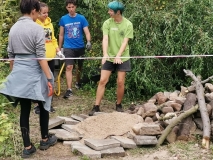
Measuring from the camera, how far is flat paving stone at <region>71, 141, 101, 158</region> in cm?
467

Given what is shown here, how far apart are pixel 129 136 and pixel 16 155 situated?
1428mm

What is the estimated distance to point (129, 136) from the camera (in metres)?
5.32

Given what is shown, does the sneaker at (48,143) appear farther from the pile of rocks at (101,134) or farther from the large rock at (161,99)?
the large rock at (161,99)

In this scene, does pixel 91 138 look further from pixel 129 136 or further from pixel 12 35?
pixel 12 35

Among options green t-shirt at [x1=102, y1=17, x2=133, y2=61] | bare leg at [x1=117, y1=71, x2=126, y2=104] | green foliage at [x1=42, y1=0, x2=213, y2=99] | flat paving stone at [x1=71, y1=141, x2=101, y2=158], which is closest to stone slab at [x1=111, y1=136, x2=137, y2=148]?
flat paving stone at [x1=71, y1=141, x2=101, y2=158]

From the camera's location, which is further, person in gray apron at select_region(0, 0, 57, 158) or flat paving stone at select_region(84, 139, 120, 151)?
flat paving stone at select_region(84, 139, 120, 151)

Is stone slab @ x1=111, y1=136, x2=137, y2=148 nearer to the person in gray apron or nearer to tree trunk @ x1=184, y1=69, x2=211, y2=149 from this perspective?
tree trunk @ x1=184, y1=69, x2=211, y2=149

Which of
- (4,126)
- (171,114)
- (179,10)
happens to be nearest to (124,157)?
(171,114)

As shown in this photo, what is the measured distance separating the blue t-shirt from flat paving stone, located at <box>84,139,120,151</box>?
2952 mm

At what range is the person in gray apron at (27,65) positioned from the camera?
14.9ft

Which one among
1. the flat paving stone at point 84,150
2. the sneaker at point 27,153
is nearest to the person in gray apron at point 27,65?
the sneaker at point 27,153

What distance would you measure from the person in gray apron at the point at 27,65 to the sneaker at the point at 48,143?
0.87 ft

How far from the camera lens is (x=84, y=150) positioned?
479cm

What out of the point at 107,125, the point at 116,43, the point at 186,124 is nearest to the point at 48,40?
the point at 116,43
